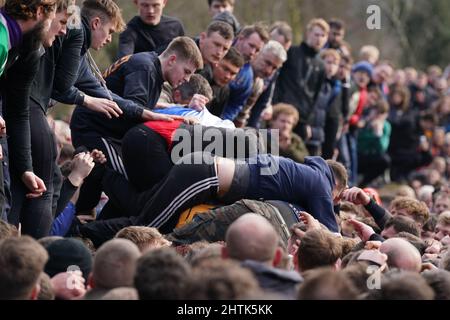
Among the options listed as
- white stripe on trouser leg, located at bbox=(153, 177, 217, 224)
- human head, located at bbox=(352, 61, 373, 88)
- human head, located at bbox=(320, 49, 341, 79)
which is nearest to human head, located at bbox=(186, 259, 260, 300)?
white stripe on trouser leg, located at bbox=(153, 177, 217, 224)

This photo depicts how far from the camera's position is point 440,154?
739 inches

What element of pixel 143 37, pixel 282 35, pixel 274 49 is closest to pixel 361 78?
pixel 282 35

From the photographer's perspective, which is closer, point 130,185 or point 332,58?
point 130,185

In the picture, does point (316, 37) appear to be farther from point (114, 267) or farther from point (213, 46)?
point (114, 267)

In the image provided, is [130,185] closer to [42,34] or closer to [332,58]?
[42,34]

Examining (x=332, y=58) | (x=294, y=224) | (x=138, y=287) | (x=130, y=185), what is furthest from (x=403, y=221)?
(x=332, y=58)

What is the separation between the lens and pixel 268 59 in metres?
11.4

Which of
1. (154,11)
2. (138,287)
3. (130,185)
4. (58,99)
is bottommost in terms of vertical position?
(138,287)

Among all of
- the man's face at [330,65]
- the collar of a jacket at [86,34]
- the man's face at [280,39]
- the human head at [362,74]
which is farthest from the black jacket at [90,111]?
the human head at [362,74]

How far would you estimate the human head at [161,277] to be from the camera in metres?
5.17

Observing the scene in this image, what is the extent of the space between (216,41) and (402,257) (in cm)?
376

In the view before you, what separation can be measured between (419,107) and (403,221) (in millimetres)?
11094

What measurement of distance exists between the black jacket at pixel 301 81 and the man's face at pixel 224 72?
315 centimetres

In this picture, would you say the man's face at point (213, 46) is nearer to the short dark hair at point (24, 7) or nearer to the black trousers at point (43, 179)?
the black trousers at point (43, 179)
